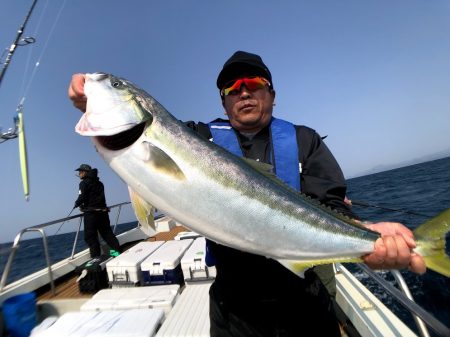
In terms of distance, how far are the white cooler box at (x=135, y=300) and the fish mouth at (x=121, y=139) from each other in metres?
4.20

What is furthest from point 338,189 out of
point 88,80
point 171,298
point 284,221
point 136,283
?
point 136,283

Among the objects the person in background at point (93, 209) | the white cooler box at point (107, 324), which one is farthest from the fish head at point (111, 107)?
the person in background at point (93, 209)

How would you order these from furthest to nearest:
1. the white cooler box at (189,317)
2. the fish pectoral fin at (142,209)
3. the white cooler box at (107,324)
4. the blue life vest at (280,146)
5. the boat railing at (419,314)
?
the white cooler box at (189,317) → the white cooler box at (107,324) → the blue life vest at (280,146) → the fish pectoral fin at (142,209) → the boat railing at (419,314)

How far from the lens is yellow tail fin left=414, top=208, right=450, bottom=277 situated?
8.51 feet

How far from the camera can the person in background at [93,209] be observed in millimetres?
10586

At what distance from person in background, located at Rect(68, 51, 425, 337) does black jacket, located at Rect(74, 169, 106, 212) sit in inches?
343

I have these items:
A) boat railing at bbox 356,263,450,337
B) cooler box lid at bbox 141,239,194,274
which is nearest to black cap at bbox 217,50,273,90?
boat railing at bbox 356,263,450,337

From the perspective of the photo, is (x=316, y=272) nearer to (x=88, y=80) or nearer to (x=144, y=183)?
(x=144, y=183)

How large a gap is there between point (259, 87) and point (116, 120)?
1.65m

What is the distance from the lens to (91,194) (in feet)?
35.7

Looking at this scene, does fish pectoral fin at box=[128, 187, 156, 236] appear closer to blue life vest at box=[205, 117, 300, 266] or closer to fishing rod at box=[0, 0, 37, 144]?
blue life vest at box=[205, 117, 300, 266]

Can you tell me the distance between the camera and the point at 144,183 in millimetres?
2414

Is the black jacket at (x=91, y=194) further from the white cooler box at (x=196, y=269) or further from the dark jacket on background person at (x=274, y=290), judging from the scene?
the dark jacket on background person at (x=274, y=290)

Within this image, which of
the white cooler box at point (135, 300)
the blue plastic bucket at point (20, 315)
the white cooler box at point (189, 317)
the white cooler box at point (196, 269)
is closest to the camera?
the white cooler box at point (189, 317)
